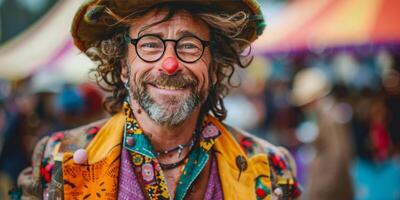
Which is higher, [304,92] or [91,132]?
[91,132]

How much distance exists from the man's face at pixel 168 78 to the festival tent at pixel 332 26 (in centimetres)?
529

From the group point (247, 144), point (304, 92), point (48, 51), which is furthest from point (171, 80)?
point (304, 92)

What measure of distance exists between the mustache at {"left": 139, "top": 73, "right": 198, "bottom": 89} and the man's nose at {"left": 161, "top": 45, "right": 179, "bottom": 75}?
0.09 feet

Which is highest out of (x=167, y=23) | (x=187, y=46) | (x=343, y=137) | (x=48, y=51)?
(x=167, y=23)

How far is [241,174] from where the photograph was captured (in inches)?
148

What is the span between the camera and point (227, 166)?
148 inches

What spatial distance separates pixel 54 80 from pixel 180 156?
21.3ft

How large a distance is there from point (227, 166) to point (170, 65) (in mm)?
581

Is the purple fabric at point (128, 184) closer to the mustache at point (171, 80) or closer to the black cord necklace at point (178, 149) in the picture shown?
the black cord necklace at point (178, 149)

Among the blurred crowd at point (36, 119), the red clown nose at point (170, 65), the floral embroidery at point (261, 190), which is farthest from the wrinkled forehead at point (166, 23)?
the blurred crowd at point (36, 119)

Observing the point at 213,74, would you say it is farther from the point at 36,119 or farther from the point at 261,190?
the point at 36,119

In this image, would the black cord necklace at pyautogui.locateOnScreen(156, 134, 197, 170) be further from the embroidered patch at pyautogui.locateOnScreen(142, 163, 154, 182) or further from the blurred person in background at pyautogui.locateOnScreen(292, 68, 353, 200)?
the blurred person in background at pyautogui.locateOnScreen(292, 68, 353, 200)

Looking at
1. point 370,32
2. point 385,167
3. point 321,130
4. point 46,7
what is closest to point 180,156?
point 321,130

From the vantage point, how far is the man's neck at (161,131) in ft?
12.1
